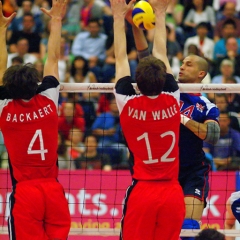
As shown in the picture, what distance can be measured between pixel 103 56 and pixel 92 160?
176 inches

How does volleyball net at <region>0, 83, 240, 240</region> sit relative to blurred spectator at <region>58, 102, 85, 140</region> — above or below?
below

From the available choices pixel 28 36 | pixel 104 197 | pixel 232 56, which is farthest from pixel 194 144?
pixel 28 36

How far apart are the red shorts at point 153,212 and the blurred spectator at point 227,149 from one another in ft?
17.3

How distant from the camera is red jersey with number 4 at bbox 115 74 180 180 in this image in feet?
23.7

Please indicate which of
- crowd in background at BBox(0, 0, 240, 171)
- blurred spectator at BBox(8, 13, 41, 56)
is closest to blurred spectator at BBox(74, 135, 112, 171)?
crowd in background at BBox(0, 0, 240, 171)

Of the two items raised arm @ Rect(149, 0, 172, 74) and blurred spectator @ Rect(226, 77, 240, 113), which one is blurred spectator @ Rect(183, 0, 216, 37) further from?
raised arm @ Rect(149, 0, 172, 74)

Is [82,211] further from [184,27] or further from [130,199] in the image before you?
[184,27]

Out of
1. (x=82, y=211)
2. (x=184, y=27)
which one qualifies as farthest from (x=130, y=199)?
(x=184, y=27)

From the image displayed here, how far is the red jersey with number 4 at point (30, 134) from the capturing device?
290 inches

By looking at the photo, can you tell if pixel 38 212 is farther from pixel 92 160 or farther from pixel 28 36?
pixel 28 36

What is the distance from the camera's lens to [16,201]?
7340 mm

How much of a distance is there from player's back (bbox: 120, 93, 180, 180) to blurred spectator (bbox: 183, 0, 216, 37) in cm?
1101

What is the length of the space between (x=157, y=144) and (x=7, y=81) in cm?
152

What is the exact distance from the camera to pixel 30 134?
736 cm
